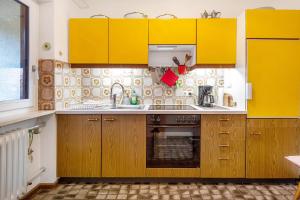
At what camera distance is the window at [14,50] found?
2.21 m

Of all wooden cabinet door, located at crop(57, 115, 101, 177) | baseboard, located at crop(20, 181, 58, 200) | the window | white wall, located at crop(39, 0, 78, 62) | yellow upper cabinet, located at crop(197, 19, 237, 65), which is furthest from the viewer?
yellow upper cabinet, located at crop(197, 19, 237, 65)

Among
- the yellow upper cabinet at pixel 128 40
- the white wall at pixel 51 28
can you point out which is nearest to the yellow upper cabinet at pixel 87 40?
the yellow upper cabinet at pixel 128 40

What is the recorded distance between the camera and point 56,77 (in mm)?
2748

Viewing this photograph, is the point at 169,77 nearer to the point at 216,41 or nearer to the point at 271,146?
the point at 216,41

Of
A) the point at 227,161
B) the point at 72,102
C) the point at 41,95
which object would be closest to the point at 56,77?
the point at 41,95

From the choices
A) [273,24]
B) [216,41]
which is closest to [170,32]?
[216,41]

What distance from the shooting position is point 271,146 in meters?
2.79

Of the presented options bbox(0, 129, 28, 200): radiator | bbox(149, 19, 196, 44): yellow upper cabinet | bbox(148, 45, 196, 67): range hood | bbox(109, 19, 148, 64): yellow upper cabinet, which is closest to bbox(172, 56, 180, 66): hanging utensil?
bbox(148, 45, 196, 67): range hood

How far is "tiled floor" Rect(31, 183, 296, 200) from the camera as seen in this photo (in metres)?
2.53

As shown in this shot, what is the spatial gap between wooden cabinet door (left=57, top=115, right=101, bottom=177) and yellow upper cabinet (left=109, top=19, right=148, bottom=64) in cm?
79

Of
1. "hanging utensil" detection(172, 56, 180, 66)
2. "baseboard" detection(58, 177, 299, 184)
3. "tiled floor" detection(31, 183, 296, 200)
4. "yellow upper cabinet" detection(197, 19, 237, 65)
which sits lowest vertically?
"tiled floor" detection(31, 183, 296, 200)

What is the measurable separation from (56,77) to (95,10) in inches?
46.0

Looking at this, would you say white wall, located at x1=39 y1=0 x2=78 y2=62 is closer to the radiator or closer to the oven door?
the radiator

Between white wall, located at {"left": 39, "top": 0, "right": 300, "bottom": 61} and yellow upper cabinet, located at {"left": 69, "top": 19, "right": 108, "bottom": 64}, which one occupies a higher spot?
white wall, located at {"left": 39, "top": 0, "right": 300, "bottom": 61}
